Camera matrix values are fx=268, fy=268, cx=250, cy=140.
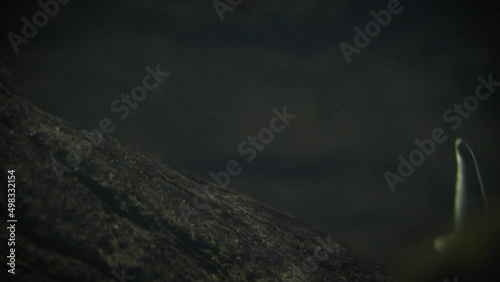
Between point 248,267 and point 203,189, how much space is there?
2186mm

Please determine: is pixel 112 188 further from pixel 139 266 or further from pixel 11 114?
pixel 11 114

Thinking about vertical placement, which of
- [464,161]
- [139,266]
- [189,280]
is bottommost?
[464,161]

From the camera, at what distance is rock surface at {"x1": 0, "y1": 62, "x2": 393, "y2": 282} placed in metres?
3.14

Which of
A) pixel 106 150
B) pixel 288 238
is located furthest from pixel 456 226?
pixel 106 150

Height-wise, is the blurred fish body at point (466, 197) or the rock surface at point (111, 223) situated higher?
the rock surface at point (111, 223)

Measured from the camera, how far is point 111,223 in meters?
3.54

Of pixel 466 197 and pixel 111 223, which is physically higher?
pixel 111 223

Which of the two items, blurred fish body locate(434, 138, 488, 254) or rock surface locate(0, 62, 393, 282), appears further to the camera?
blurred fish body locate(434, 138, 488, 254)

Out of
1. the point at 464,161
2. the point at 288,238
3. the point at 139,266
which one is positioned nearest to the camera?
the point at 139,266

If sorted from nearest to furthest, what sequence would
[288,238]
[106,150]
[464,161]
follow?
[106,150] < [288,238] < [464,161]

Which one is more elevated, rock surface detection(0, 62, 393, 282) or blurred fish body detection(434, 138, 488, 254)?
rock surface detection(0, 62, 393, 282)

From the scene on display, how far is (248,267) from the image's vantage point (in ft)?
13.3

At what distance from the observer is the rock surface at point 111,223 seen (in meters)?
3.14

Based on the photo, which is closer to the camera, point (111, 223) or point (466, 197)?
point (111, 223)
